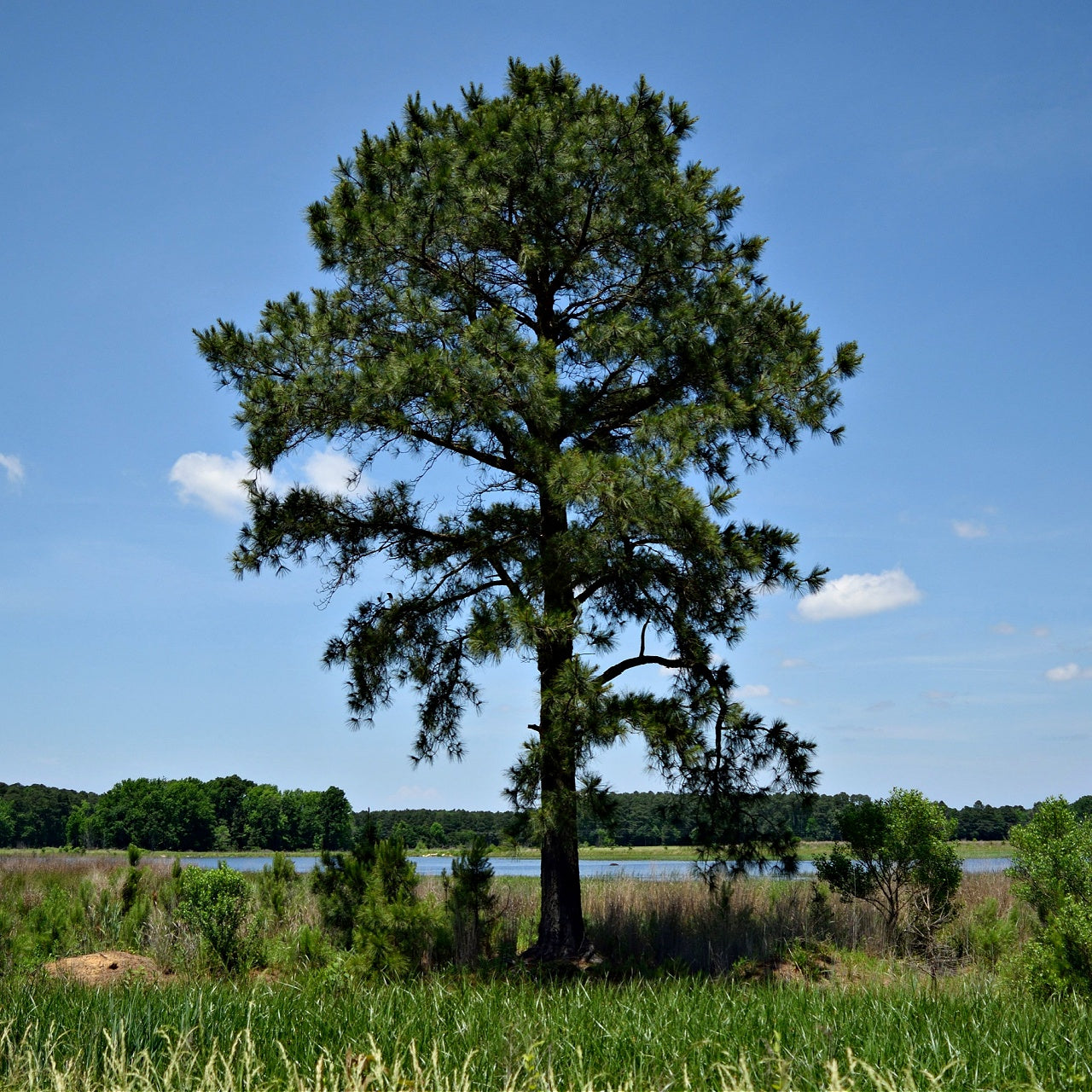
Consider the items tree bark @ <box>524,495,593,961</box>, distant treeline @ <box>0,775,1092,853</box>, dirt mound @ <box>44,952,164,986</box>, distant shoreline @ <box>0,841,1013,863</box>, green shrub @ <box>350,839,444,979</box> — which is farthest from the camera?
distant treeline @ <box>0,775,1092,853</box>

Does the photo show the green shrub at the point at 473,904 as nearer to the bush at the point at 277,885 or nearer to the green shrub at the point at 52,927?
the bush at the point at 277,885

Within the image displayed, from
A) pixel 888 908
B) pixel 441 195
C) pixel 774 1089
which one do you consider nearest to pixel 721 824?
pixel 888 908

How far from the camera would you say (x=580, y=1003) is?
607 cm

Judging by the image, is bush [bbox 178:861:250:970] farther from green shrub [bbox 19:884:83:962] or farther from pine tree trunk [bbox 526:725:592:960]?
pine tree trunk [bbox 526:725:592:960]

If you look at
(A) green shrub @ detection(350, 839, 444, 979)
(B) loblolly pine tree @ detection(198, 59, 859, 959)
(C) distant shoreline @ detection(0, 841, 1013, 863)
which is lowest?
Answer: (C) distant shoreline @ detection(0, 841, 1013, 863)

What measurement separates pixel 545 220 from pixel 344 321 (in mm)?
2773

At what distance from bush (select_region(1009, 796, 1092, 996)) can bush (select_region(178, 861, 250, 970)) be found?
8759 mm

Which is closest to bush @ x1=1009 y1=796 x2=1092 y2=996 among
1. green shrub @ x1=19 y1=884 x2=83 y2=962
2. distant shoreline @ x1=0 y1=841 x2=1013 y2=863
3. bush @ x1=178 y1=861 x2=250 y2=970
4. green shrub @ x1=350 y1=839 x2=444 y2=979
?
distant shoreline @ x1=0 y1=841 x2=1013 y2=863

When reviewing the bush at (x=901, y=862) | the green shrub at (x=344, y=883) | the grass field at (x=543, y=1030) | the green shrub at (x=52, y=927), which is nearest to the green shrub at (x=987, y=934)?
the bush at (x=901, y=862)

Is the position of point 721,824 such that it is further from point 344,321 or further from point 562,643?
Result: point 344,321

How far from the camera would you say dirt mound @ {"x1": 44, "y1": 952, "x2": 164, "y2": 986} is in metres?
10.4

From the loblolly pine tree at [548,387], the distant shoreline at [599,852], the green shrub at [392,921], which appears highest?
the loblolly pine tree at [548,387]

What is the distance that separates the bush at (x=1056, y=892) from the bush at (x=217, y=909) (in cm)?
876

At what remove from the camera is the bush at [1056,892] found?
8516mm
